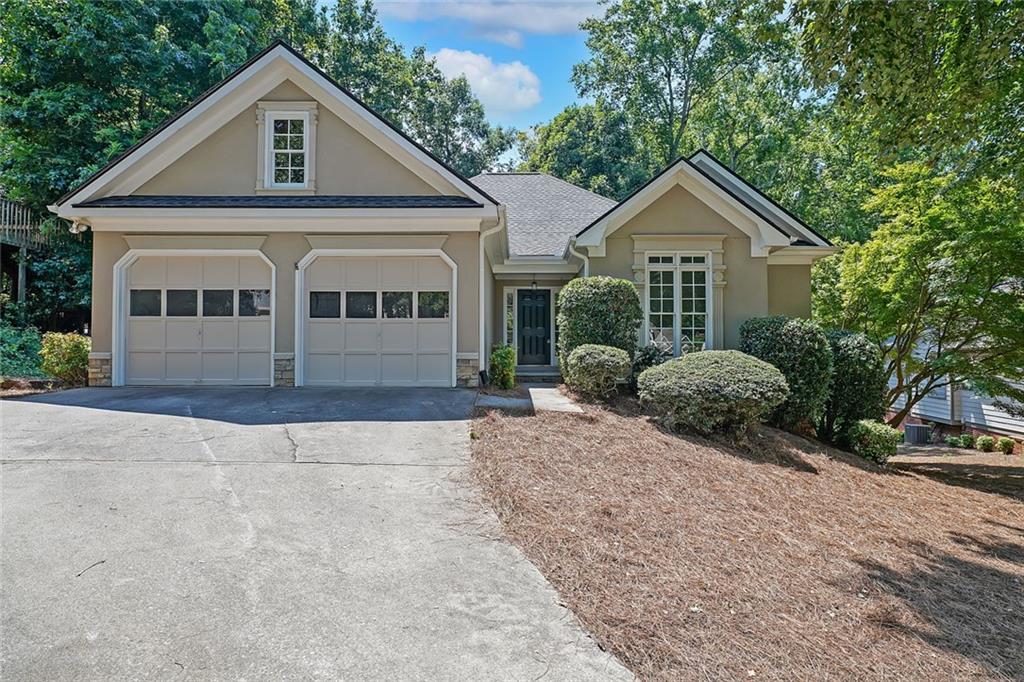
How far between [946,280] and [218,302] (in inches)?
569

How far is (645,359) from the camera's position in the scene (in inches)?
443

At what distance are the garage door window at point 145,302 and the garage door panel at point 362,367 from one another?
3.75m

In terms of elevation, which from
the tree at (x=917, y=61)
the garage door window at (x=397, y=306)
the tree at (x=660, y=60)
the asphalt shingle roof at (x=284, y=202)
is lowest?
the garage door window at (x=397, y=306)

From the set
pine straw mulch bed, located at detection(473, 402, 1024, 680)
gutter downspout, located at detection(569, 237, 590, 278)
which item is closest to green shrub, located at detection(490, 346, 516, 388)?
gutter downspout, located at detection(569, 237, 590, 278)

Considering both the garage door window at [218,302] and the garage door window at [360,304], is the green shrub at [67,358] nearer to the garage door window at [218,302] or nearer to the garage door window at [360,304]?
the garage door window at [218,302]

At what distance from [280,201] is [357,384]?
12.2 feet

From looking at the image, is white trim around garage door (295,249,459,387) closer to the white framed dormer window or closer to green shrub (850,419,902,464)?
the white framed dormer window

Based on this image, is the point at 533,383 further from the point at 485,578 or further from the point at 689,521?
the point at 485,578

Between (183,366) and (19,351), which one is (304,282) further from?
(19,351)

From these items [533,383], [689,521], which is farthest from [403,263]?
[689,521]

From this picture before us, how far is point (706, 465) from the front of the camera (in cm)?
678

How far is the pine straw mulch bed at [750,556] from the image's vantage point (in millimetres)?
3160

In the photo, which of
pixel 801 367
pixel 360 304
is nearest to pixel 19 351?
pixel 360 304

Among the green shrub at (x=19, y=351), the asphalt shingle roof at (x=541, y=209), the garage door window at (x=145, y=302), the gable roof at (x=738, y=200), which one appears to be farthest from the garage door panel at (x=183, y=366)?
the gable roof at (x=738, y=200)
